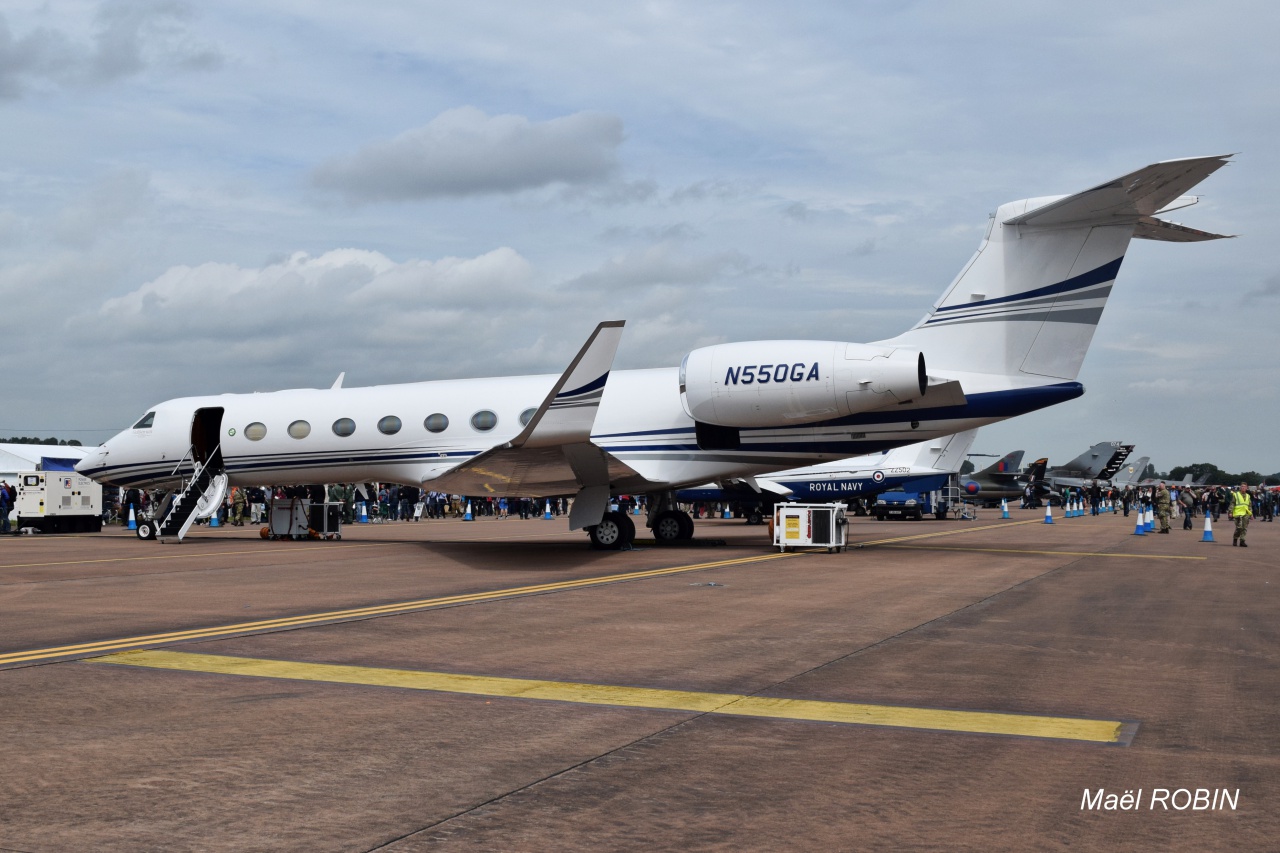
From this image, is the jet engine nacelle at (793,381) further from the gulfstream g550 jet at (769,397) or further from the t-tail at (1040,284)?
the t-tail at (1040,284)

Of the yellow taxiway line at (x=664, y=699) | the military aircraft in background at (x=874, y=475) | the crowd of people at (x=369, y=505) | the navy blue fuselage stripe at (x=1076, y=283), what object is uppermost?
the navy blue fuselage stripe at (x=1076, y=283)

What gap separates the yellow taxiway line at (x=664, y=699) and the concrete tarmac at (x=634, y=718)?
3 centimetres

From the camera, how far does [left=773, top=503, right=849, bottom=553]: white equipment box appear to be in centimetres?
2106

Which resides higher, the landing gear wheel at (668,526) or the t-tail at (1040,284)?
the t-tail at (1040,284)

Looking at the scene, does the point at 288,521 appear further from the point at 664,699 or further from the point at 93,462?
the point at 664,699

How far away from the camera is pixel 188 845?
4102 millimetres

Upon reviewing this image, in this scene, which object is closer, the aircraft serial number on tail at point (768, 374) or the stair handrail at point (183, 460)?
the aircraft serial number on tail at point (768, 374)

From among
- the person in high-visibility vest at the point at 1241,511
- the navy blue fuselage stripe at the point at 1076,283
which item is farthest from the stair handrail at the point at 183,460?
the person in high-visibility vest at the point at 1241,511

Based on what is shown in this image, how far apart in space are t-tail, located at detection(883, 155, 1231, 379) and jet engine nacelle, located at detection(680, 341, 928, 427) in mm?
1670

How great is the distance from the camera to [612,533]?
2127cm

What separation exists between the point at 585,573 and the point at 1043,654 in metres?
8.32

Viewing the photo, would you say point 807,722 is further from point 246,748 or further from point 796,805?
point 246,748

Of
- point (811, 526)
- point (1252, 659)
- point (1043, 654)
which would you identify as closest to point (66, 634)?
point (1043, 654)

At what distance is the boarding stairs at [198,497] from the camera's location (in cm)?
2392
